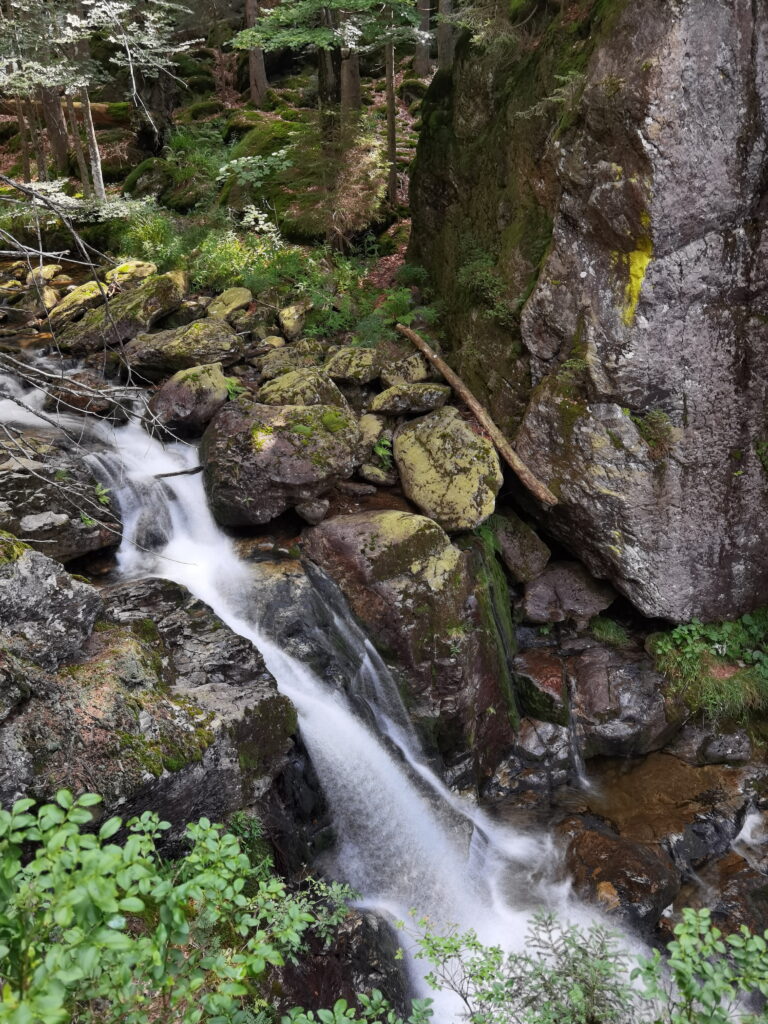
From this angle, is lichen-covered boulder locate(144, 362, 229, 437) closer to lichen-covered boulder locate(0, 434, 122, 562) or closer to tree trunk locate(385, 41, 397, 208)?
lichen-covered boulder locate(0, 434, 122, 562)

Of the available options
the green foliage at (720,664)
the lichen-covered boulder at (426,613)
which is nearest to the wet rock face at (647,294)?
the green foliage at (720,664)

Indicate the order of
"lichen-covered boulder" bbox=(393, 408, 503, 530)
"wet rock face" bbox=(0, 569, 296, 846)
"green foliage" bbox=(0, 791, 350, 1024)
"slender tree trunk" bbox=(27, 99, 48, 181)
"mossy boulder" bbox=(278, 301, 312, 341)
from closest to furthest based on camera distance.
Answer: "green foliage" bbox=(0, 791, 350, 1024) < "wet rock face" bbox=(0, 569, 296, 846) < "lichen-covered boulder" bbox=(393, 408, 503, 530) < "mossy boulder" bbox=(278, 301, 312, 341) < "slender tree trunk" bbox=(27, 99, 48, 181)

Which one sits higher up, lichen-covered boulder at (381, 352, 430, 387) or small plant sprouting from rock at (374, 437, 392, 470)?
lichen-covered boulder at (381, 352, 430, 387)

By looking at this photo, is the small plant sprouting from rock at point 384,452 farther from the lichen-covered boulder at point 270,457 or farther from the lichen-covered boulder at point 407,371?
the lichen-covered boulder at point 407,371

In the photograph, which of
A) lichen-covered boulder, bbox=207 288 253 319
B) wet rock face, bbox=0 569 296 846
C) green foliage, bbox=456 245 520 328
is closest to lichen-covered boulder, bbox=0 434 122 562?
wet rock face, bbox=0 569 296 846

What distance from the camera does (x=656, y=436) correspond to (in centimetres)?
736

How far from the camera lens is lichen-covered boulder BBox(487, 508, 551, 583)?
8430mm

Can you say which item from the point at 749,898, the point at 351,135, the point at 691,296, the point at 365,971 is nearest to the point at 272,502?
the point at 365,971

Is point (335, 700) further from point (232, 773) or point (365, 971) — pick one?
point (365, 971)

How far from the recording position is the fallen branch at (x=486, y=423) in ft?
26.1

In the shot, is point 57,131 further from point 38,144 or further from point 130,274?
point 130,274

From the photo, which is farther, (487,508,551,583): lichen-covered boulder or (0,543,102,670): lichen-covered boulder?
(487,508,551,583): lichen-covered boulder

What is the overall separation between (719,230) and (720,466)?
8.91 ft

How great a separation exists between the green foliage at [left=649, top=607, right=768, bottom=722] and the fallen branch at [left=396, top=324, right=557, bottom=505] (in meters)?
2.57
